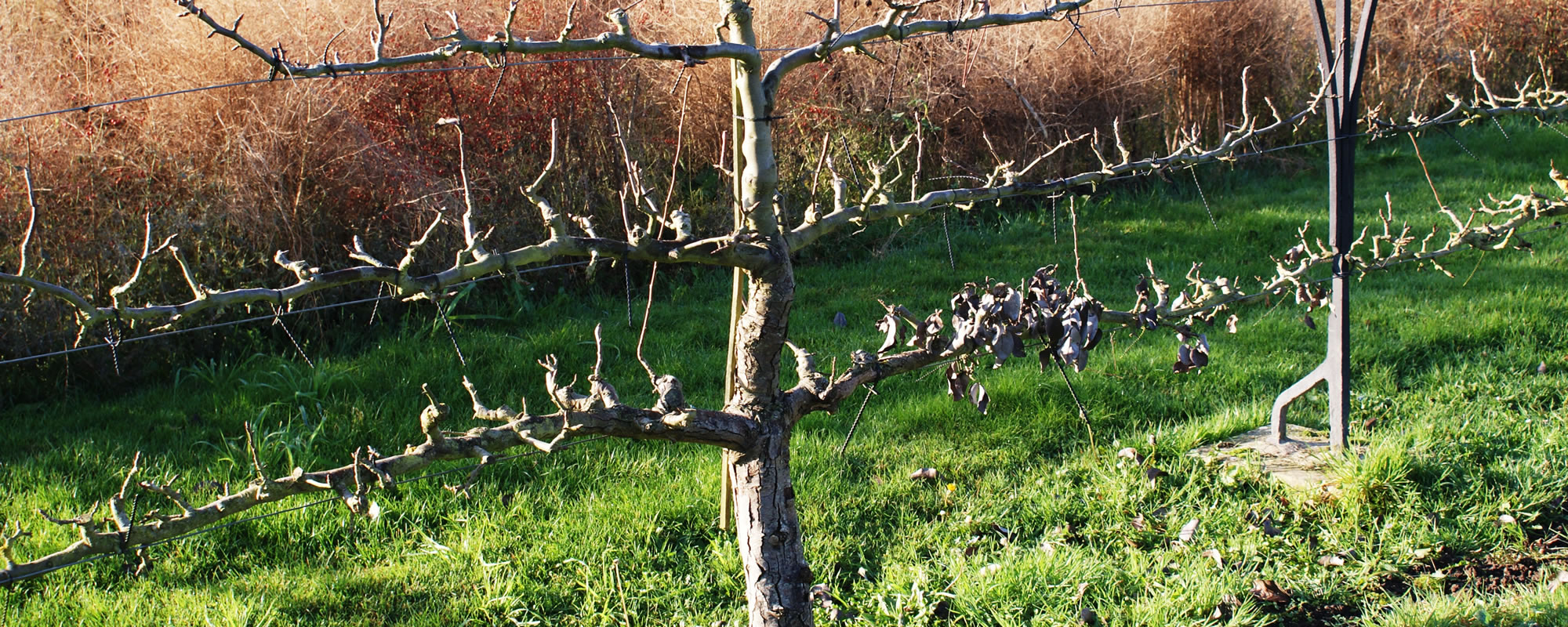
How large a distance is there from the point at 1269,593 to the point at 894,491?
127 cm

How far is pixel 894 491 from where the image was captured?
382 centimetres

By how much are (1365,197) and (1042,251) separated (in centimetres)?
280

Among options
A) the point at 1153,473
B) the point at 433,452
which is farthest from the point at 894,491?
the point at 433,452

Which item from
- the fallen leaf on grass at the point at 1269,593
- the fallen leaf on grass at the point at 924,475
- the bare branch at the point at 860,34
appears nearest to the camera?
the bare branch at the point at 860,34

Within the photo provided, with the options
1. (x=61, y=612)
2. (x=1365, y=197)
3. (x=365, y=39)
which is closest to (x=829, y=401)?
(x=61, y=612)

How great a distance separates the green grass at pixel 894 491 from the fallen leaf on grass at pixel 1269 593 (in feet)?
0.10

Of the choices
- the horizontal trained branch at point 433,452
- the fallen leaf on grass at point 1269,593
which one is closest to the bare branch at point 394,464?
the horizontal trained branch at point 433,452

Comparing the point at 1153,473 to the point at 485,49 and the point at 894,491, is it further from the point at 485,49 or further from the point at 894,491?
the point at 485,49

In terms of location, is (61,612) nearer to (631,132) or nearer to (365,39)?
(365,39)

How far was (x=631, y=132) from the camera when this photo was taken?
5.74 metres

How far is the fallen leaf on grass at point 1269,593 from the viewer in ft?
10.1

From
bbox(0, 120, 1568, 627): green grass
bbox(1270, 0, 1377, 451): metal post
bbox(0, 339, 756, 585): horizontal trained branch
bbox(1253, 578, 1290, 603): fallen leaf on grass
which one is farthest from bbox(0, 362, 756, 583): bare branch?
bbox(1270, 0, 1377, 451): metal post

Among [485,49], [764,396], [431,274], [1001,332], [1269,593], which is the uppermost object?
[485,49]

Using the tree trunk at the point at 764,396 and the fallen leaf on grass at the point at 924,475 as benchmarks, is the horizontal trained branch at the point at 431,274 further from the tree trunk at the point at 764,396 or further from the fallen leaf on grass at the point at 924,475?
the fallen leaf on grass at the point at 924,475
